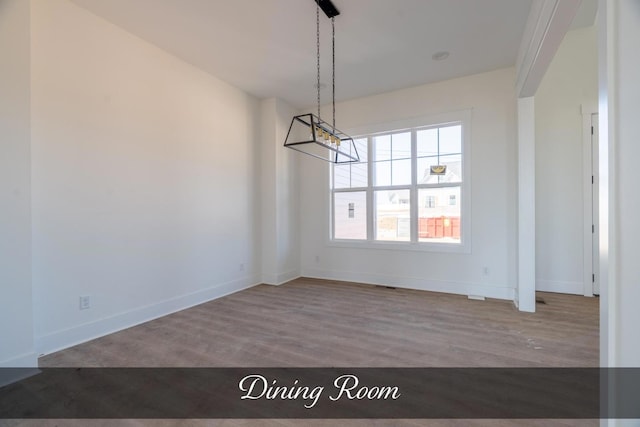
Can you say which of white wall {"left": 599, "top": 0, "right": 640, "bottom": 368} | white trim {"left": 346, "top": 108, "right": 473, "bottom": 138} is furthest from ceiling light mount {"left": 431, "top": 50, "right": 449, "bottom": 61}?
white wall {"left": 599, "top": 0, "right": 640, "bottom": 368}

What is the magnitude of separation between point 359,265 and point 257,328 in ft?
7.97

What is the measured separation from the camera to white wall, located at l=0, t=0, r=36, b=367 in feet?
7.12

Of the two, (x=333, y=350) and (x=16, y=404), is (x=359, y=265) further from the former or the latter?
(x=16, y=404)

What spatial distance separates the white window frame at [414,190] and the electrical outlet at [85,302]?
11.4 feet

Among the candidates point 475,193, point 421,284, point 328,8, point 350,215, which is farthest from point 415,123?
point 421,284

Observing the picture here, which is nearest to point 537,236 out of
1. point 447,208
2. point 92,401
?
point 447,208

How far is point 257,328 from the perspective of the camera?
3.12 meters

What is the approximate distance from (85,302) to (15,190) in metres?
1.19

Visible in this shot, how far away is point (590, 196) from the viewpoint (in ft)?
13.6

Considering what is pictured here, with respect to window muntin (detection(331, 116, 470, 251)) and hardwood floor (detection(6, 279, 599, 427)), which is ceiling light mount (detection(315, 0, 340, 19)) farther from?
hardwood floor (detection(6, 279, 599, 427))

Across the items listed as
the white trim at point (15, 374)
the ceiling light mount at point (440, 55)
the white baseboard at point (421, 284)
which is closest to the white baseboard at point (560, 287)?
the white baseboard at point (421, 284)

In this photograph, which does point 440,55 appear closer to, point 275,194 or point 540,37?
point 540,37

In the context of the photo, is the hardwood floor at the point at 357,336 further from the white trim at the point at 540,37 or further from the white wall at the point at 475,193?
the white trim at the point at 540,37

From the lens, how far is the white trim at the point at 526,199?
11.6 ft
